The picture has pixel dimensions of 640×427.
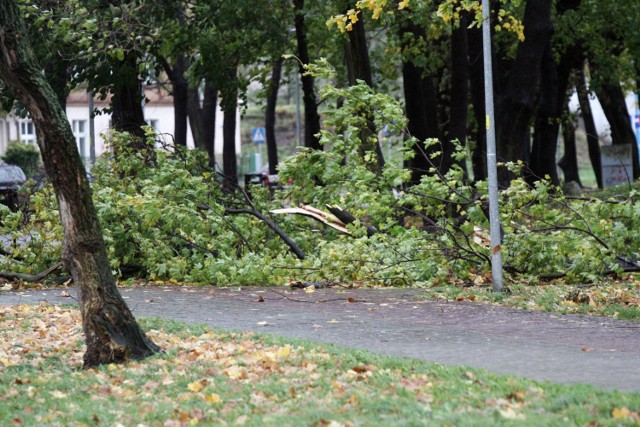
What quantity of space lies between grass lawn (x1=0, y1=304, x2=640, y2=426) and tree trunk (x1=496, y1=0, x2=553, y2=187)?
13135 mm

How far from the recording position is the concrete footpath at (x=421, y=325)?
8555mm

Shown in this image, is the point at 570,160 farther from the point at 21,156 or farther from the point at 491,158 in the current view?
the point at 491,158

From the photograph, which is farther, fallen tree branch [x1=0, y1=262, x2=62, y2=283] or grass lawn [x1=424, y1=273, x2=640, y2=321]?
fallen tree branch [x1=0, y1=262, x2=62, y2=283]

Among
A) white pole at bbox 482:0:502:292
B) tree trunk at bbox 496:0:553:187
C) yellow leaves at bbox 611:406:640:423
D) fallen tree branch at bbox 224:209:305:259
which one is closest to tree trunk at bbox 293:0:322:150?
tree trunk at bbox 496:0:553:187

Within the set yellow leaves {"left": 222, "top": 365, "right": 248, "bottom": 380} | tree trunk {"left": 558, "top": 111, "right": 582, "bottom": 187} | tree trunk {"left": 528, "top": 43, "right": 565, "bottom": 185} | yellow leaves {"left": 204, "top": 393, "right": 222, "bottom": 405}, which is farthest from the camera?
tree trunk {"left": 558, "top": 111, "right": 582, "bottom": 187}

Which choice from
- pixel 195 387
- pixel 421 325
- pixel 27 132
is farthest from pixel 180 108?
pixel 27 132

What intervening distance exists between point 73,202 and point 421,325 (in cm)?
366

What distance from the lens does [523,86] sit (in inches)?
883

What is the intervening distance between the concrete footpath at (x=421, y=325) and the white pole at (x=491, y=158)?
948 millimetres

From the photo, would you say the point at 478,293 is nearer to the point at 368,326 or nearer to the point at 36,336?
the point at 368,326

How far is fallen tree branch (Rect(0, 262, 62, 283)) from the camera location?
16.0m

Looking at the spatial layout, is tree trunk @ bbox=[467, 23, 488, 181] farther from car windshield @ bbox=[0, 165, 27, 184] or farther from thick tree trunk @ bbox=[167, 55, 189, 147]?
car windshield @ bbox=[0, 165, 27, 184]

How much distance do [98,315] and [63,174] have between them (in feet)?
3.81

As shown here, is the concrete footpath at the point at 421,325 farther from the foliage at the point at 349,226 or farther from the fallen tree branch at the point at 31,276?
the foliage at the point at 349,226
